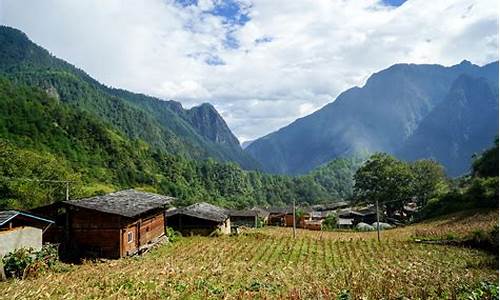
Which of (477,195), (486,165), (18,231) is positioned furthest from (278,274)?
(486,165)

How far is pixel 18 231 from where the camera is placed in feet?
68.4

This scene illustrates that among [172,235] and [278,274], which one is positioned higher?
[278,274]

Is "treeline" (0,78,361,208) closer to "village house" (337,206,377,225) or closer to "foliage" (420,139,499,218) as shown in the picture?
"village house" (337,206,377,225)

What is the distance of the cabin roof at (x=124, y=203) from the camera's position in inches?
1041

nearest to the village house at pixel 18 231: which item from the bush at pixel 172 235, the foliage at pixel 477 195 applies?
the bush at pixel 172 235

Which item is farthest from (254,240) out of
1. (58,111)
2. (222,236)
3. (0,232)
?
(58,111)

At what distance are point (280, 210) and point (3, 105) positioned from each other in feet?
236

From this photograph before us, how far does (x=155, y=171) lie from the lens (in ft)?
463

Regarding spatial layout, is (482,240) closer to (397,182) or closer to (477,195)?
(477,195)

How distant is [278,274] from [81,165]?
3822 inches

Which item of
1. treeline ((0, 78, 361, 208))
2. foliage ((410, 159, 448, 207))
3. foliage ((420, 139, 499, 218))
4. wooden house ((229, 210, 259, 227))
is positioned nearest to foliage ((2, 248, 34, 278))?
treeline ((0, 78, 361, 208))

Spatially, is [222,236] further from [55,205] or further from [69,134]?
[69,134]

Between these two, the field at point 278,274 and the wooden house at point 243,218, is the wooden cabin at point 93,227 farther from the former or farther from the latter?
the wooden house at point 243,218

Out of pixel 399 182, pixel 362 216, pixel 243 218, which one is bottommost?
pixel 362 216
